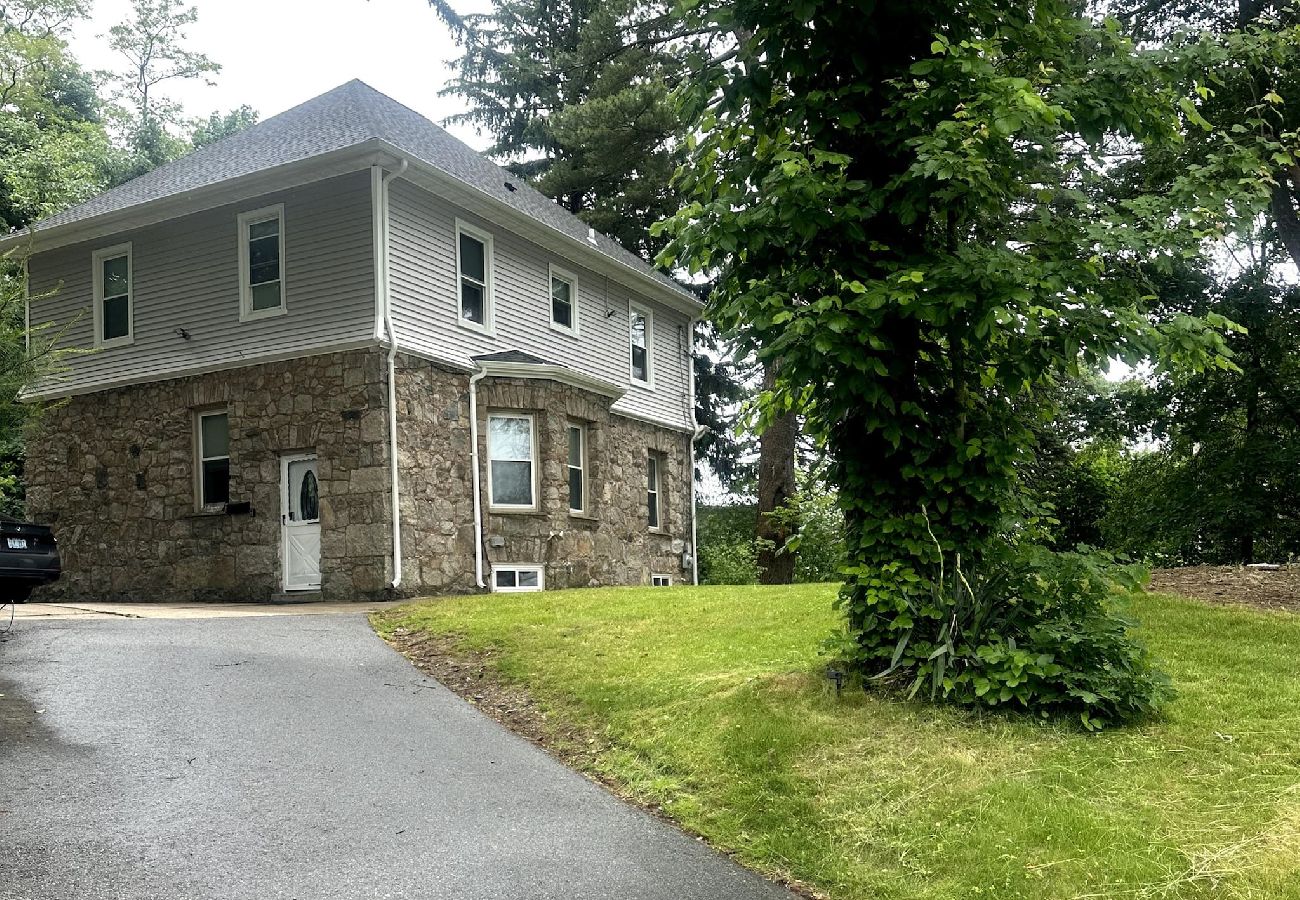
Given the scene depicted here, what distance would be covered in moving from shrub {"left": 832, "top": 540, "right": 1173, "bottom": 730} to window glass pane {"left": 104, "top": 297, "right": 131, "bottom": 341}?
1404 centimetres

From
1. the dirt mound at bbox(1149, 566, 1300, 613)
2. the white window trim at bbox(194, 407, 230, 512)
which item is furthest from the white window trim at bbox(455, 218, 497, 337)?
the dirt mound at bbox(1149, 566, 1300, 613)

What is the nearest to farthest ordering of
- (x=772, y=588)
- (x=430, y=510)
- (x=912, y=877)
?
(x=912, y=877) < (x=772, y=588) < (x=430, y=510)

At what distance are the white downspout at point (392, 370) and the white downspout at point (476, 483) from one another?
145 centimetres

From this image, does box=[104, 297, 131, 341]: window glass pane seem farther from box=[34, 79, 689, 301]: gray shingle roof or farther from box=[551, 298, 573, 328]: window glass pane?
box=[551, 298, 573, 328]: window glass pane

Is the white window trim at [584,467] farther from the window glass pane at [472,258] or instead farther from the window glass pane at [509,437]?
the window glass pane at [472,258]

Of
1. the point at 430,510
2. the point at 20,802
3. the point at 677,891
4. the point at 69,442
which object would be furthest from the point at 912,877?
the point at 69,442

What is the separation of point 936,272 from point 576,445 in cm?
Result: 1217

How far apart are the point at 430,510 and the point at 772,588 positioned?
4769 mm

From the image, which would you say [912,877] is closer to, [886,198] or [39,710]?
[886,198]

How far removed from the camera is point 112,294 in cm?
1714

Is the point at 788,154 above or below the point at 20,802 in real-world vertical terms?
above

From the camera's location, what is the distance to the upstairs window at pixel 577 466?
17609 millimetres

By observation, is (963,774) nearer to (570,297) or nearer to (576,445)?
(576,445)

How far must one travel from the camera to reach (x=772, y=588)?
12.9 meters
